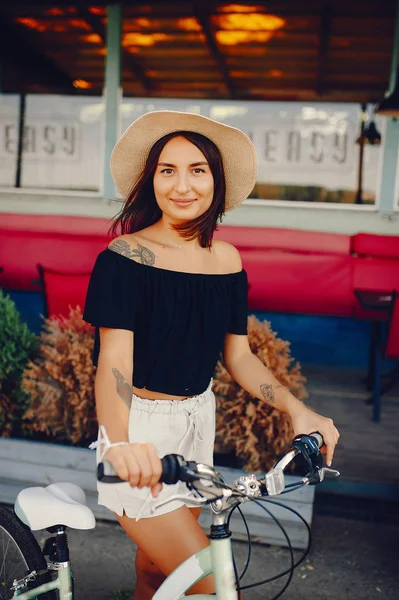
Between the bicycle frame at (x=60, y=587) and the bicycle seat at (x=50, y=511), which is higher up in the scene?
the bicycle seat at (x=50, y=511)

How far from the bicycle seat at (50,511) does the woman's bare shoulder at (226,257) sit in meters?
0.82

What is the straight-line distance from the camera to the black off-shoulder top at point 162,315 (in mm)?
1685

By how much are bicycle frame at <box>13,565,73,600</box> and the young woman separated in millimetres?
208

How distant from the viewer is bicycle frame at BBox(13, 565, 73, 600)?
5.79 ft

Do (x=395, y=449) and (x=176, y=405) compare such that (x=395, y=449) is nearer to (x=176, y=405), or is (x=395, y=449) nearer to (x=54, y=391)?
(x=54, y=391)

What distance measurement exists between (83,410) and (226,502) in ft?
6.94

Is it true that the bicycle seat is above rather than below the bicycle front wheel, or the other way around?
above

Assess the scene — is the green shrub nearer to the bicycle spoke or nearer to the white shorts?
the bicycle spoke

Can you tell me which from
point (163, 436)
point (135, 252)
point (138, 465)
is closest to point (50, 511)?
point (163, 436)

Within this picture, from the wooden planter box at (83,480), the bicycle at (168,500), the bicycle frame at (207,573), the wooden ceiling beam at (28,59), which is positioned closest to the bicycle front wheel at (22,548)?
the bicycle at (168,500)

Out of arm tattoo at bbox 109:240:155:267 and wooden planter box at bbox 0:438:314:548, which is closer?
arm tattoo at bbox 109:240:155:267

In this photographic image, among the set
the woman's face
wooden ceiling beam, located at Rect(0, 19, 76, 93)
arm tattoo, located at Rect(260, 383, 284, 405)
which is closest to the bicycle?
arm tattoo, located at Rect(260, 383, 284, 405)

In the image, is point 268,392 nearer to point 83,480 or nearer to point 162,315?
point 162,315

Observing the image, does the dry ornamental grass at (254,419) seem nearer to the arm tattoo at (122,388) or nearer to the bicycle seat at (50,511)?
the bicycle seat at (50,511)
